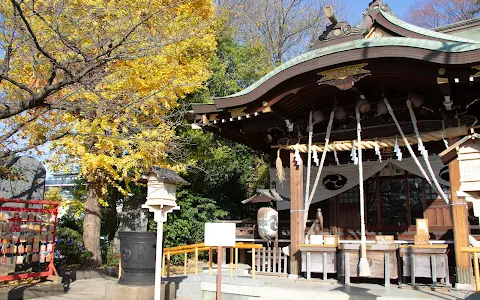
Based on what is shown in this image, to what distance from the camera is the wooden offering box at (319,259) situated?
8.37m

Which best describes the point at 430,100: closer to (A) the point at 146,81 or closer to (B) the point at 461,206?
(B) the point at 461,206

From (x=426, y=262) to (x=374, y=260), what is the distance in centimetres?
96

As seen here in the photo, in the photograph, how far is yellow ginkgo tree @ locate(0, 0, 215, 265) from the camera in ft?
24.6

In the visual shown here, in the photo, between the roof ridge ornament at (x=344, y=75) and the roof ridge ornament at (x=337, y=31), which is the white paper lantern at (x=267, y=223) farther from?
the roof ridge ornament at (x=337, y=31)

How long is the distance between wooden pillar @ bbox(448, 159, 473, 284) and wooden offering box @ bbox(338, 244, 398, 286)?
3.68 feet

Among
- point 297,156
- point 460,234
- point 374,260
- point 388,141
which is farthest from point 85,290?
point 460,234

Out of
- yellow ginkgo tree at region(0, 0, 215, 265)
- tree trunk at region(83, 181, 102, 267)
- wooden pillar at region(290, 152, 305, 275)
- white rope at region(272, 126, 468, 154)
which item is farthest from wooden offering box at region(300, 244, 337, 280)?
tree trunk at region(83, 181, 102, 267)

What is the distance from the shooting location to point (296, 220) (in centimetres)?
932

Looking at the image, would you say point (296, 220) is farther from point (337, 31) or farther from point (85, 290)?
point (85, 290)

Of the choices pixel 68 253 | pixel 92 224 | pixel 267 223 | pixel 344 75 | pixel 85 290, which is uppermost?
pixel 344 75

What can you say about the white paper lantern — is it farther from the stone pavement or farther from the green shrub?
the green shrub

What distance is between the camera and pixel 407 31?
9.29 meters

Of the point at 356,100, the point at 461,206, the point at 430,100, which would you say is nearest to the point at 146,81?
the point at 356,100

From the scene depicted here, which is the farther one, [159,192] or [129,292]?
[159,192]
